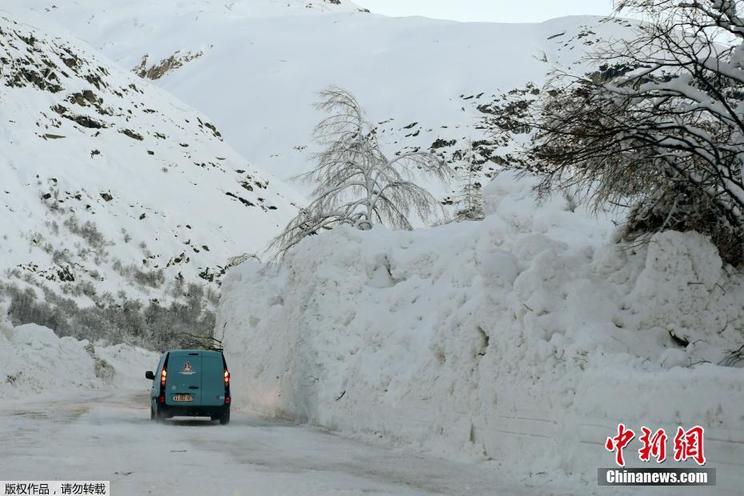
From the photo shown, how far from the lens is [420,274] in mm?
18797

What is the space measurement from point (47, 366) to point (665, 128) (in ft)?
81.1

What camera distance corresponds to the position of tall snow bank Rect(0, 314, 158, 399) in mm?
26328

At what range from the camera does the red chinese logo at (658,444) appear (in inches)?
348

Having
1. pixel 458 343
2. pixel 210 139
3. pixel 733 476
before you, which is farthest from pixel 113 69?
pixel 733 476

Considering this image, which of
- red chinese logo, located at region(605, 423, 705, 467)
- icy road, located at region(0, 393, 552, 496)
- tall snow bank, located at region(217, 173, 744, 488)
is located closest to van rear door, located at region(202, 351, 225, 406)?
icy road, located at region(0, 393, 552, 496)

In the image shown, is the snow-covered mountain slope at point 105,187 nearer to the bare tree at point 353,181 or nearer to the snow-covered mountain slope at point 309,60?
the snow-covered mountain slope at point 309,60

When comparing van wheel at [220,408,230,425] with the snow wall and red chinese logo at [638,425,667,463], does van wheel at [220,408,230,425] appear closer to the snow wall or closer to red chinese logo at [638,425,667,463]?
the snow wall

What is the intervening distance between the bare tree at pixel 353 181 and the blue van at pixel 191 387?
836 centimetres

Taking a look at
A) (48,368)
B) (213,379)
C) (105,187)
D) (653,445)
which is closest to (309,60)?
(105,187)

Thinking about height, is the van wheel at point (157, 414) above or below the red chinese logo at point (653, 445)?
below

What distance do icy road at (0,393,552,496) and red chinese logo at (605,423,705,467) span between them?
43.4 inches

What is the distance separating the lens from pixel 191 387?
1831 cm

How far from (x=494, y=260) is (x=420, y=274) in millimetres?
5444

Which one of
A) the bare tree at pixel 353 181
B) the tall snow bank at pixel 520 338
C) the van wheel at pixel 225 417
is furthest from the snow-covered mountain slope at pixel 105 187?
the tall snow bank at pixel 520 338
